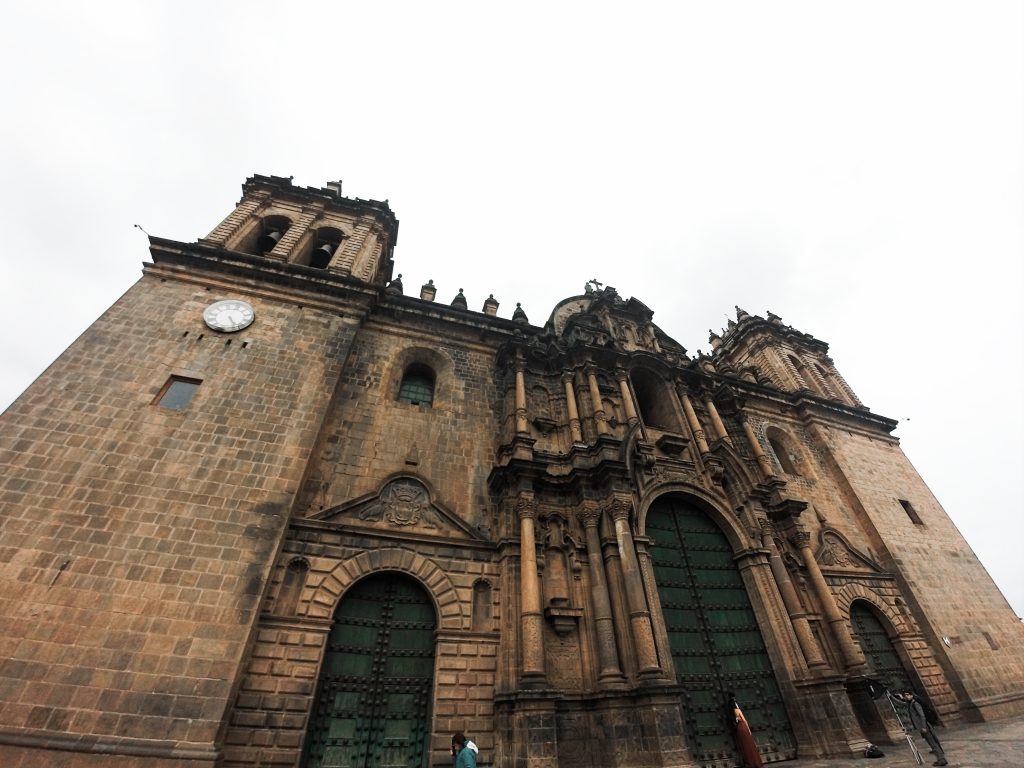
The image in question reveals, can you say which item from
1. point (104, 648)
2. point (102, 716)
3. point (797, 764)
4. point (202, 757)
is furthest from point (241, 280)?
point (797, 764)

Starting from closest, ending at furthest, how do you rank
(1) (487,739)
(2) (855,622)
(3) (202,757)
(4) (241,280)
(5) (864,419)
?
(3) (202,757) < (1) (487,739) < (4) (241,280) < (2) (855,622) < (5) (864,419)

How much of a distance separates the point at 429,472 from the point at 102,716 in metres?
6.53

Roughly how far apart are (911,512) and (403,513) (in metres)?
20.2

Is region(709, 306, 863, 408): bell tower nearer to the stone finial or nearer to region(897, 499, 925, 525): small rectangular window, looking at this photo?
region(897, 499, 925, 525): small rectangular window

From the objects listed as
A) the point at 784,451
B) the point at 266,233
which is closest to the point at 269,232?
the point at 266,233

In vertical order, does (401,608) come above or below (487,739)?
above

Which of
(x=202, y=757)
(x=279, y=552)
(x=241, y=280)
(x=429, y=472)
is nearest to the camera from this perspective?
(x=202, y=757)

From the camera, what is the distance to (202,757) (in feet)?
20.5

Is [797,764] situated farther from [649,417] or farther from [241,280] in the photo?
[241,280]

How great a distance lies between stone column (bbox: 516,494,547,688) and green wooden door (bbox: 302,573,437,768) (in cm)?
189

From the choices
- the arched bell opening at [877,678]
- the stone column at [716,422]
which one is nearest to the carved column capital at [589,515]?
the stone column at [716,422]

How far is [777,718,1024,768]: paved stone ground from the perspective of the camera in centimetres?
733

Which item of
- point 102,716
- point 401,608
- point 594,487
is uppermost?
point 594,487

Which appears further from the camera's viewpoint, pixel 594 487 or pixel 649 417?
pixel 649 417
